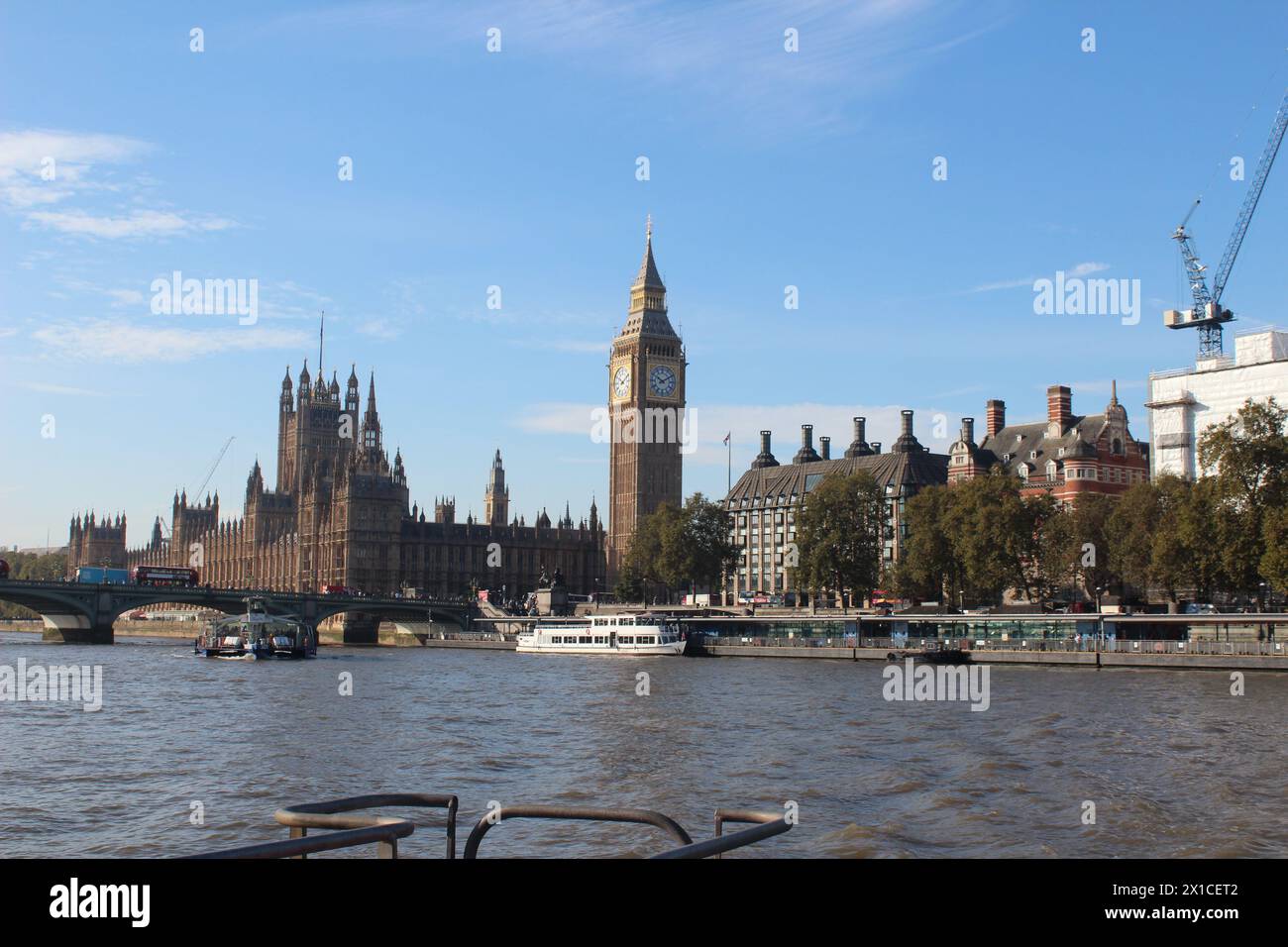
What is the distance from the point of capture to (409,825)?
771 centimetres

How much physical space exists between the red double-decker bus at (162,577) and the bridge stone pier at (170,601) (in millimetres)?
2836

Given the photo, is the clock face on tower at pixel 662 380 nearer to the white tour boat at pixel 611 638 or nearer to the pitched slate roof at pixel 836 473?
the pitched slate roof at pixel 836 473

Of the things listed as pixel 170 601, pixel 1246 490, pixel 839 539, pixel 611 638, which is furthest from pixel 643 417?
pixel 1246 490

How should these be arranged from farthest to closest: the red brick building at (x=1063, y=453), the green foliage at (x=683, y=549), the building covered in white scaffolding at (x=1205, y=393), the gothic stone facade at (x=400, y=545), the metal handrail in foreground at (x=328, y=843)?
the gothic stone facade at (x=400, y=545), the green foliage at (x=683, y=549), the red brick building at (x=1063, y=453), the building covered in white scaffolding at (x=1205, y=393), the metal handrail in foreground at (x=328, y=843)

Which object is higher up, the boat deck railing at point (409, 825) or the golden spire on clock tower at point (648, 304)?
the golden spire on clock tower at point (648, 304)

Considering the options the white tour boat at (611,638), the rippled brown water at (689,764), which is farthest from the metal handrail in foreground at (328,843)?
the white tour boat at (611,638)

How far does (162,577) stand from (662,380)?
69349 mm

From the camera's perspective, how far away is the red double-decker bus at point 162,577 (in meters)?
120

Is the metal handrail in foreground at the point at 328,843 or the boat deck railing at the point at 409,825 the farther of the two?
the boat deck railing at the point at 409,825

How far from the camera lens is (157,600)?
4370 inches

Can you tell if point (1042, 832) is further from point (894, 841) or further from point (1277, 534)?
point (1277, 534)
